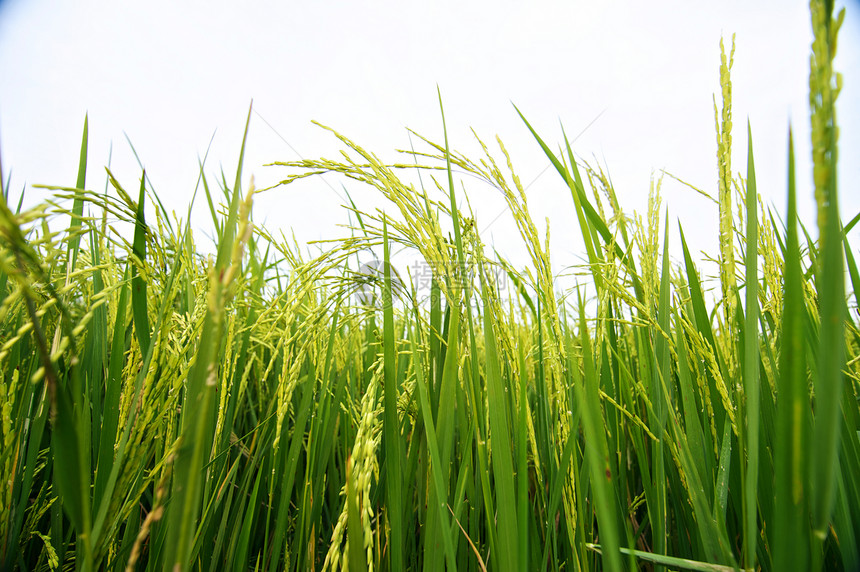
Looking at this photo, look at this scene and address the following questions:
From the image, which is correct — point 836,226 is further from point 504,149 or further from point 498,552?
point 498,552

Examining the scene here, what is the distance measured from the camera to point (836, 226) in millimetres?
388

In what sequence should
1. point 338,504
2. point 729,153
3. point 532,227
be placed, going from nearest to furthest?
point 729,153 → point 532,227 → point 338,504

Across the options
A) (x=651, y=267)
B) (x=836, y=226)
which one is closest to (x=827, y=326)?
(x=836, y=226)

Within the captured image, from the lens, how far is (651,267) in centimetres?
88

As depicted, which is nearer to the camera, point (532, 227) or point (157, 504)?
point (157, 504)

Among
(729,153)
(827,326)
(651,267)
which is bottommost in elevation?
(827,326)

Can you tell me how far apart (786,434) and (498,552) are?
0.51m

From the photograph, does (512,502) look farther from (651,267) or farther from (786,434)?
(651,267)

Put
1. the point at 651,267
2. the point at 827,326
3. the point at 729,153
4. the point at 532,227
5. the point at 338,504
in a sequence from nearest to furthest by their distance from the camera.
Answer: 1. the point at 827,326
2. the point at 729,153
3. the point at 532,227
4. the point at 651,267
5. the point at 338,504

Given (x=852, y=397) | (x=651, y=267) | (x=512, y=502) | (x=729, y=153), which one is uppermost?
(x=729, y=153)

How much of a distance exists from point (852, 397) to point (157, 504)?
1.41m

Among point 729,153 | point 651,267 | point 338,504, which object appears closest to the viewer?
point 729,153

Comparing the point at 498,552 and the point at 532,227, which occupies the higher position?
the point at 532,227

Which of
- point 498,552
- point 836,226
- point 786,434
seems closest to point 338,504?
point 498,552
